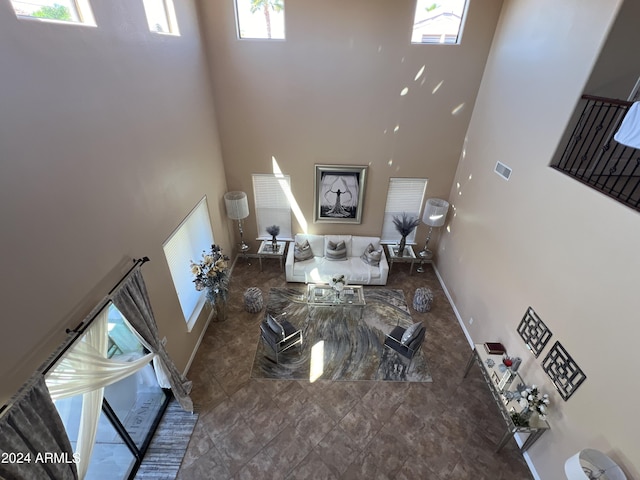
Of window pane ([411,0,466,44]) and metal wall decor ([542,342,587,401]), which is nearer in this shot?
metal wall decor ([542,342,587,401])

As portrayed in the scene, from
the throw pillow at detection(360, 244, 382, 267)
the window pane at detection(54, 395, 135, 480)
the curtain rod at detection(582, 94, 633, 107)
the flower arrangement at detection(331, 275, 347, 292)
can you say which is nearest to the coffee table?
the flower arrangement at detection(331, 275, 347, 292)

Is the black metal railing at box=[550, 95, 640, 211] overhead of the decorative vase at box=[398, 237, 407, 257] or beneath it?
overhead

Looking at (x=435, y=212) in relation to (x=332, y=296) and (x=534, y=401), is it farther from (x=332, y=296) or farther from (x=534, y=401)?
(x=534, y=401)

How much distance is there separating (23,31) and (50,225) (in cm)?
151

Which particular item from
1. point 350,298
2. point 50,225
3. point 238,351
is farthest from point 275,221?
point 50,225

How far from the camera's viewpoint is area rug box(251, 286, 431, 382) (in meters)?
5.30

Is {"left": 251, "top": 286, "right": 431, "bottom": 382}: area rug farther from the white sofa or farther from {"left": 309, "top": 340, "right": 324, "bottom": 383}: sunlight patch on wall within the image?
the white sofa

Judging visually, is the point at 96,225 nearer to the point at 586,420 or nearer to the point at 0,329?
the point at 0,329

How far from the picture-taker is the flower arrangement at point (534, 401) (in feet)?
12.3

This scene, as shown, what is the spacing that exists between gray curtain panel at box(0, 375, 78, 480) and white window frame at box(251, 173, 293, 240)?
546 cm

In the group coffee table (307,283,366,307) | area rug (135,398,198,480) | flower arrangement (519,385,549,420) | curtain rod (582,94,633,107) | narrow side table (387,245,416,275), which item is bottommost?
area rug (135,398,198,480)

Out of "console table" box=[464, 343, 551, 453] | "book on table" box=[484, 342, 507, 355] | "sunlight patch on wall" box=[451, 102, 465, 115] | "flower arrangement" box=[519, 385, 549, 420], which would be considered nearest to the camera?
"flower arrangement" box=[519, 385, 549, 420]

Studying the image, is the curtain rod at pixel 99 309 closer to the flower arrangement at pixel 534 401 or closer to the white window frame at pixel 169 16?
the white window frame at pixel 169 16

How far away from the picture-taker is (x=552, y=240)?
395 centimetres
